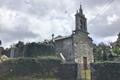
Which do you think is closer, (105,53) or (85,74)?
(85,74)

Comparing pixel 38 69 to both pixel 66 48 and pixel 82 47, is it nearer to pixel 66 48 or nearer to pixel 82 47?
pixel 66 48

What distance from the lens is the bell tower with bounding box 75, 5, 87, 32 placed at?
3806 cm

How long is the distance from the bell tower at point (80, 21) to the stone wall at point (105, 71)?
468 inches

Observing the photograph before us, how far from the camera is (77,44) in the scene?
37.8 meters

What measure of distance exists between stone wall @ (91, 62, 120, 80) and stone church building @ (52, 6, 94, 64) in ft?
33.4

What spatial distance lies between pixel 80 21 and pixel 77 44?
315 centimetres

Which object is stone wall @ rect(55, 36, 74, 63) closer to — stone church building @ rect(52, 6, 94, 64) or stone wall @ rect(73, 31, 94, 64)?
stone church building @ rect(52, 6, 94, 64)

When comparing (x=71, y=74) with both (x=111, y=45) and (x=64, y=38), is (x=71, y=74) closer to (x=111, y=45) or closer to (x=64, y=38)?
(x=64, y=38)

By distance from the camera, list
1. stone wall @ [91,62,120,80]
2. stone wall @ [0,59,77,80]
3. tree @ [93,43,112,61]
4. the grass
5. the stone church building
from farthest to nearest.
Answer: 1. tree @ [93,43,112,61]
2. the stone church building
3. the grass
4. stone wall @ [0,59,77,80]
5. stone wall @ [91,62,120,80]

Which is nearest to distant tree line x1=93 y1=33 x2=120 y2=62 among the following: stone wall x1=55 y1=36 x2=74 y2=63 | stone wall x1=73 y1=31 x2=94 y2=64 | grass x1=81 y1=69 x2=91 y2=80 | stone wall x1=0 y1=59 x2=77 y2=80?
stone wall x1=73 y1=31 x2=94 y2=64

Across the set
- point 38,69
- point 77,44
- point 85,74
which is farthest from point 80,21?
point 38,69

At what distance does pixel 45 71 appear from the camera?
1087 inches

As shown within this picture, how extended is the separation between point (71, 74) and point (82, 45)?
11014mm

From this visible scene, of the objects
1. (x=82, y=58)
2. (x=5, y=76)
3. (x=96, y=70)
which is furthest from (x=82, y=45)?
(x=5, y=76)
